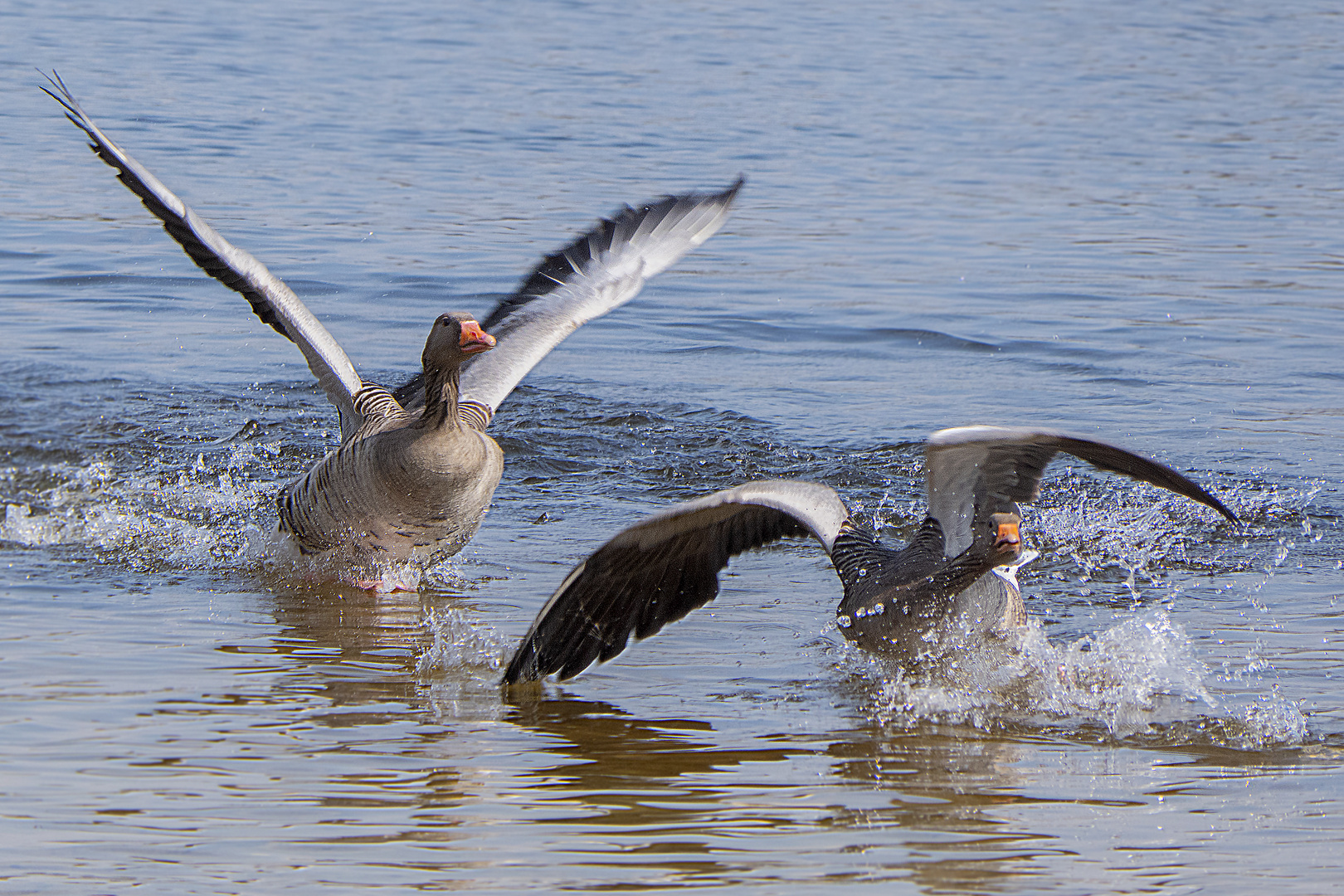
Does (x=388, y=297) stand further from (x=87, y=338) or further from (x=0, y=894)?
(x=0, y=894)

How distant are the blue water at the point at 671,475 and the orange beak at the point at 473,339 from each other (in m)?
1.02

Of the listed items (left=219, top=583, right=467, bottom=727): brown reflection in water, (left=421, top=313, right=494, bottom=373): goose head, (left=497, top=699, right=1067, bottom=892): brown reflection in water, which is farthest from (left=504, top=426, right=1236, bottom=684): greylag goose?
(left=421, top=313, right=494, bottom=373): goose head

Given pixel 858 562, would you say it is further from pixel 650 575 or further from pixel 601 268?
pixel 601 268

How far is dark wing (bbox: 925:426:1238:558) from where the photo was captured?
522cm

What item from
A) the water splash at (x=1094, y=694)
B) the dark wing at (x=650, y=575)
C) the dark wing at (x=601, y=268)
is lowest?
the water splash at (x=1094, y=694)

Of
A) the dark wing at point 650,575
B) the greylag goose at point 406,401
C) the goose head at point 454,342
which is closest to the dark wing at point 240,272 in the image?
the greylag goose at point 406,401

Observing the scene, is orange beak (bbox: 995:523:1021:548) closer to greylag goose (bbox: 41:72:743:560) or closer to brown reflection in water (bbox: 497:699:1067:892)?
brown reflection in water (bbox: 497:699:1067:892)

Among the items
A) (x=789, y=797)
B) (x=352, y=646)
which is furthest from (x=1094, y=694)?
(x=352, y=646)

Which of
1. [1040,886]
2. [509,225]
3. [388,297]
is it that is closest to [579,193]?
[509,225]

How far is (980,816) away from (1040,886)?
1.52 ft

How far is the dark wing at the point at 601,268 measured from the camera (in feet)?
27.0

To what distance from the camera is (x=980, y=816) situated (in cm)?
447

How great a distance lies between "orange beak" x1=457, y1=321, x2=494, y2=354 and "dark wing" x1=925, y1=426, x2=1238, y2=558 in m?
1.91

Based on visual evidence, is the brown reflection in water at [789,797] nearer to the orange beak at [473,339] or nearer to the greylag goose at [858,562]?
the greylag goose at [858,562]
